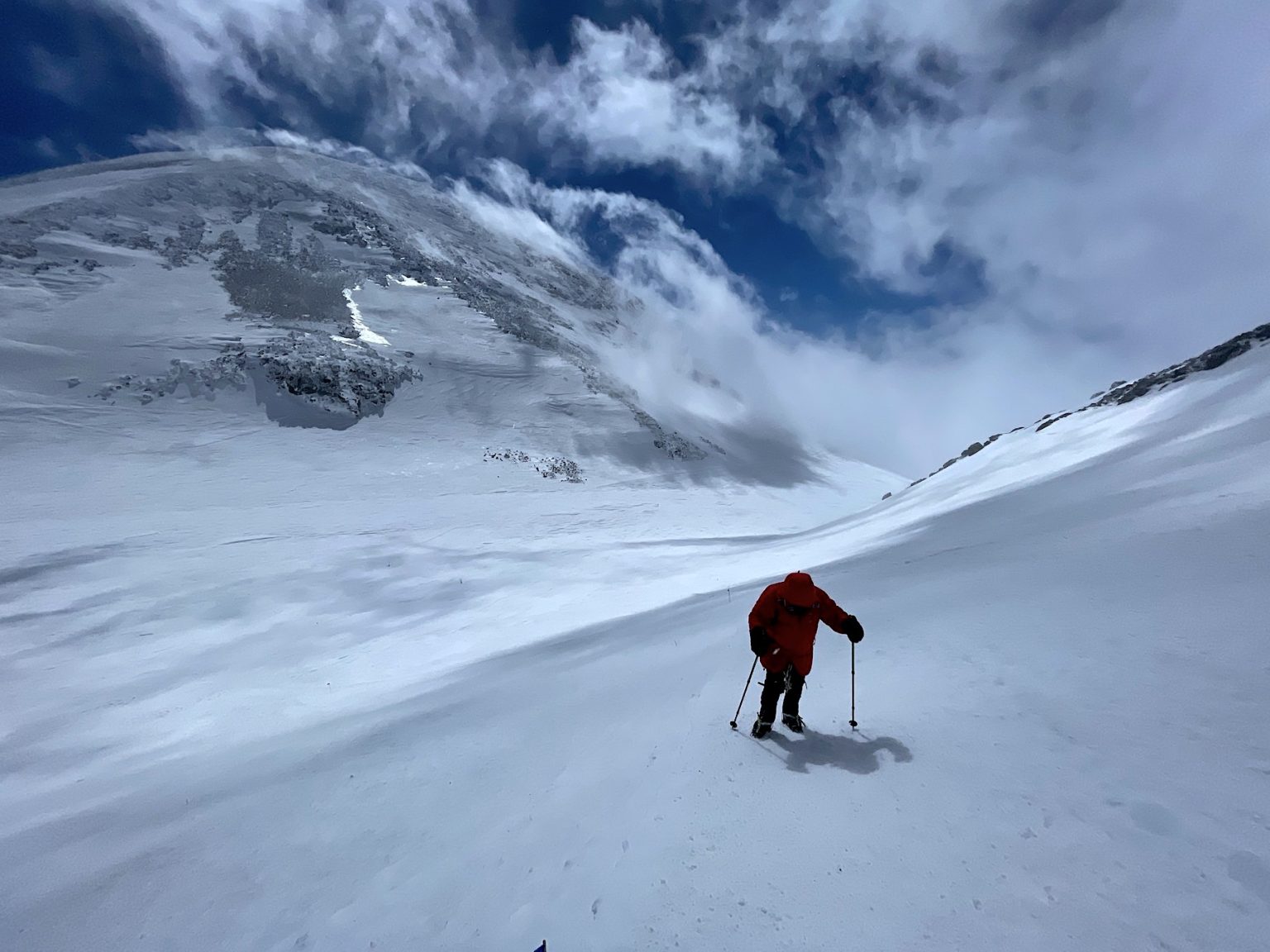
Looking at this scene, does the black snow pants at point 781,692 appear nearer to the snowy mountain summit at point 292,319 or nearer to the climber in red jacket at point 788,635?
the climber in red jacket at point 788,635

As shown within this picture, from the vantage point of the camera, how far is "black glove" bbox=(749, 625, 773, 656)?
4832mm

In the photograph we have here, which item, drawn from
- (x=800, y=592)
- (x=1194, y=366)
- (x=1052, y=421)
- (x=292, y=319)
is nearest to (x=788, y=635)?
(x=800, y=592)

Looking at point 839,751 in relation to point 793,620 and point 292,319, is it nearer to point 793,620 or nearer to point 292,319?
point 793,620

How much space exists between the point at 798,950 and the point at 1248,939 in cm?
188

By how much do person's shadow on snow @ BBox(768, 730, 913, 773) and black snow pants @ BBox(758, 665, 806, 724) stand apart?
0.79 feet

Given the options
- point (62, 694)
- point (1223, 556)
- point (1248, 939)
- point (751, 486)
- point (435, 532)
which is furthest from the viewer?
point (751, 486)

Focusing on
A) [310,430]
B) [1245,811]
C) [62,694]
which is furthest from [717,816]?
[310,430]

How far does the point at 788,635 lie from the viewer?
4895 mm

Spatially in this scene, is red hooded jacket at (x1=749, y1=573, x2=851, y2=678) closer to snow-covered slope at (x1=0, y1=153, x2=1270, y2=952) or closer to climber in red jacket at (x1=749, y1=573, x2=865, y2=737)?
climber in red jacket at (x1=749, y1=573, x2=865, y2=737)

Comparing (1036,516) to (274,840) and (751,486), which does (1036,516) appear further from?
(751,486)

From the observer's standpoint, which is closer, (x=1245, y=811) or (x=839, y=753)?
(x=1245, y=811)

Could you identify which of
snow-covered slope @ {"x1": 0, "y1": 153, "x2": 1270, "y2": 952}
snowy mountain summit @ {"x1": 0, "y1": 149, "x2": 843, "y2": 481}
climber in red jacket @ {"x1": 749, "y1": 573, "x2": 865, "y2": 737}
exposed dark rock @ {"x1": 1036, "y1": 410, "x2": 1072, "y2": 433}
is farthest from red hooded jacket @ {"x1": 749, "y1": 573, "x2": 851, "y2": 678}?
snowy mountain summit @ {"x1": 0, "y1": 149, "x2": 843, "y2": 481}

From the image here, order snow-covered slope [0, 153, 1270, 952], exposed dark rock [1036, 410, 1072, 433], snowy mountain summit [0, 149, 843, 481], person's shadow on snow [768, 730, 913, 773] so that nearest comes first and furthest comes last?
snow-covered slope [0, 153, 1270, 952]
person's shadow on snow [768, 730, 913, 773]
exposed dark rock [1036, 410, 1072, 433]
snowy mountain summit [0, 149, 843, 481]

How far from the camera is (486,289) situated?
6081 centimetres
